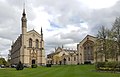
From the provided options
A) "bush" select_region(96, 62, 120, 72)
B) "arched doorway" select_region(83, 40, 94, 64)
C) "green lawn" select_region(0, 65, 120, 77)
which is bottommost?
"green lawn" select_region(0, 65, 120, 77)

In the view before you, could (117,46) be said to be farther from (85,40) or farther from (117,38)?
(85,40)

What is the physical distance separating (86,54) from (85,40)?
24.3 ft

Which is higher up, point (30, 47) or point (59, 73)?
point (30, 47)

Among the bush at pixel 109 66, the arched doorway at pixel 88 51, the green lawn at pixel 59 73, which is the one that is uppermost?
the arched doorway at pixel 88 51

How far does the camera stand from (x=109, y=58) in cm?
6512

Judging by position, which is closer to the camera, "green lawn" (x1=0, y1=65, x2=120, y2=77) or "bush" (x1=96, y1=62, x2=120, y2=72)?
"green lawn" (x1=0, y1=65, x2=120, y2=77)

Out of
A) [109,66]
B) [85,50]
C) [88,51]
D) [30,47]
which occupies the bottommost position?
[109,66]

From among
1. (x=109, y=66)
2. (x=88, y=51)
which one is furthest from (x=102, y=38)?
(x=88, y=51)

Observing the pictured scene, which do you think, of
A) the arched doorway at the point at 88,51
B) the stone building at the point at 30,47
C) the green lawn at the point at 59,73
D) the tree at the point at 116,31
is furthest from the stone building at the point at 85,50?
the green lawn at the point at 59,73

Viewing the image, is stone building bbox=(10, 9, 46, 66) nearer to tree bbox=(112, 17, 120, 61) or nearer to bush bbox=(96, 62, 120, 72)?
tree bbox=(112, 17, 120, 61)

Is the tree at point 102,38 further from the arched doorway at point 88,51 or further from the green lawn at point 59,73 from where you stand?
the arched doorway at point 88,51

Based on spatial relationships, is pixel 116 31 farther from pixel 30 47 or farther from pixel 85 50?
pixel 30 47

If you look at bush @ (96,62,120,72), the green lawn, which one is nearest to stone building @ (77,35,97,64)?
bush @ (96,62,120,72)

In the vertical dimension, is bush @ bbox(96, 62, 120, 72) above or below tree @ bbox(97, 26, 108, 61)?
below
